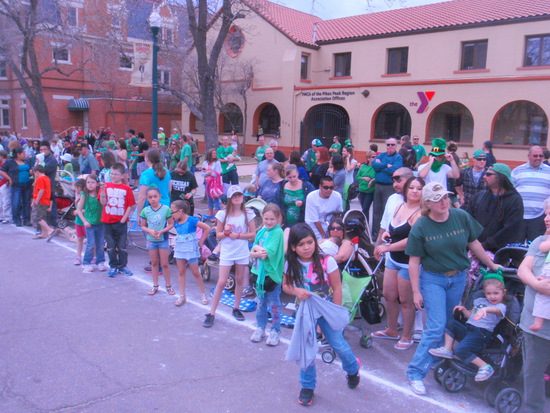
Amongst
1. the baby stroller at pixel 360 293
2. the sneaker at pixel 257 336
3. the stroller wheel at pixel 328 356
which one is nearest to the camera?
the stroller wheel at pixel 328 356

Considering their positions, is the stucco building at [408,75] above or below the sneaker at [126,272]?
above

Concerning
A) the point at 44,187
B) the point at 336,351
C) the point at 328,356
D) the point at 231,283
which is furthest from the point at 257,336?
the point at 44,187

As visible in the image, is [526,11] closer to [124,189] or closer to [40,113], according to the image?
[124,189]

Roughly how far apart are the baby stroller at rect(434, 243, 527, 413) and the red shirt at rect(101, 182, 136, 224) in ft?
16.9

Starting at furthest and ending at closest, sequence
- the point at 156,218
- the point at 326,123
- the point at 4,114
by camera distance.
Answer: the point at 4,114 → the point at 326,123 → the point at 156,218

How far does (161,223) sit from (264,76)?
24.9m

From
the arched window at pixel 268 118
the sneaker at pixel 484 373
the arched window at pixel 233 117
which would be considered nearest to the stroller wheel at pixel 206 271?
the sneaker at pixel 484 373

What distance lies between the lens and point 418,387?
156 inches

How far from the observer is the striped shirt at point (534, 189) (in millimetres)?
6059

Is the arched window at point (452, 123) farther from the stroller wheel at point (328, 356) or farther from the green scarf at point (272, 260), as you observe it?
the stroller wheel at point (328, 356)

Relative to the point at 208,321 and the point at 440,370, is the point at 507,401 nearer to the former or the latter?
the point at 440,370

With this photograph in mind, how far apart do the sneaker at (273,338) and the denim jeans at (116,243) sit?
345cm

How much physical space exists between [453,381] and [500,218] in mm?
1928

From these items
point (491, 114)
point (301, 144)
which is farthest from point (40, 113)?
point (491, 114)
